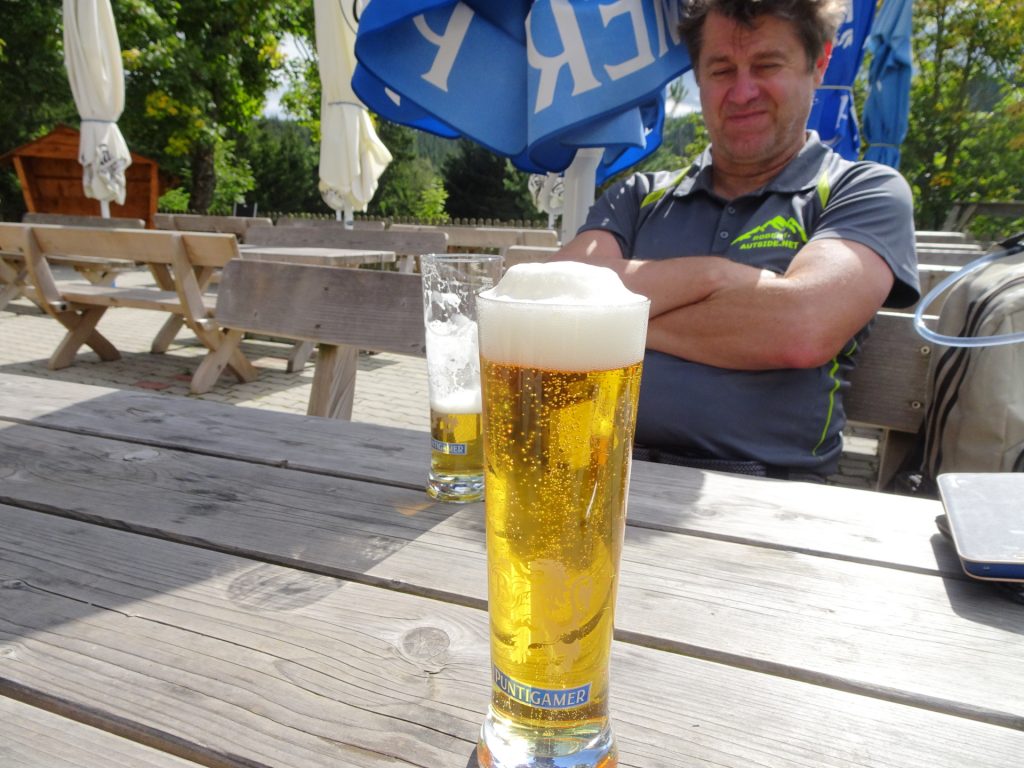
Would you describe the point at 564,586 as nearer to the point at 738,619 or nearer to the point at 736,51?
the point at 738,619

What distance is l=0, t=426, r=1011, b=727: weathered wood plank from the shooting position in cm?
70

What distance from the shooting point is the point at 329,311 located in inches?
80.2

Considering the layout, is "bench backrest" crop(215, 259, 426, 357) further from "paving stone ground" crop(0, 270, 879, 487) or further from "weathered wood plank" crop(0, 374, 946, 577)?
"paving stone ground" crop(0, 270, 879, 487)

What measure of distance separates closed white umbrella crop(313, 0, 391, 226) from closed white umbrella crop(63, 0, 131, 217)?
8.65ft

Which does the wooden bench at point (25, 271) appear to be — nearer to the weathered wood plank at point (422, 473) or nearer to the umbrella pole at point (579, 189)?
the umbrella pole at point (579, 189)

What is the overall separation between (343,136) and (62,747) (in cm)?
742

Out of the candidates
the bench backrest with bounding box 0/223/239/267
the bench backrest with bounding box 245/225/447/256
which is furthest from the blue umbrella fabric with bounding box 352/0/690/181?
the bench backrest with bounding box 245/225/447/256

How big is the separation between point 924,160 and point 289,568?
728 inches

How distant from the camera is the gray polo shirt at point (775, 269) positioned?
174cm

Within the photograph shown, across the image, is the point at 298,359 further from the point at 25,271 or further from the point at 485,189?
the point at 485,189

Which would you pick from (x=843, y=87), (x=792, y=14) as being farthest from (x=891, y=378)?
(x=843, y=87)

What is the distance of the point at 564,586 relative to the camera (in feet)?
1.80

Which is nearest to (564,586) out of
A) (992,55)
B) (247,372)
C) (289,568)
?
(289,568)

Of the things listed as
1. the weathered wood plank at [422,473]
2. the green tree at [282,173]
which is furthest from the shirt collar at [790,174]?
the green tree at [282,173]
